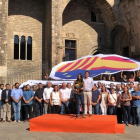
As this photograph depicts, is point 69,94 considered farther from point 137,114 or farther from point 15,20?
point 15,20

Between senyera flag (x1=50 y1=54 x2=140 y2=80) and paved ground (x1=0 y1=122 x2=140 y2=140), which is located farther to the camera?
senyera flag (x1=50 y1=54 x2=140 y2=80)

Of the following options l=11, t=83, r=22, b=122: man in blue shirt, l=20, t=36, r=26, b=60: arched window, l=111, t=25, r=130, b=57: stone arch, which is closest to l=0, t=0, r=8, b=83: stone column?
l=20, t=36, r=26, b=60: arched window

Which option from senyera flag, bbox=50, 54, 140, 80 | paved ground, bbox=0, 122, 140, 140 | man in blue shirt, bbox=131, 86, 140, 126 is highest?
senyera flag, bbox=50, 54, 140, 80

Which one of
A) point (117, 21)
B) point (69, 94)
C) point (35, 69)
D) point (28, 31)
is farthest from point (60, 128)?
point (117, 21)

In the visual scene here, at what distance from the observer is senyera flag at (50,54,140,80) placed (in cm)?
1114

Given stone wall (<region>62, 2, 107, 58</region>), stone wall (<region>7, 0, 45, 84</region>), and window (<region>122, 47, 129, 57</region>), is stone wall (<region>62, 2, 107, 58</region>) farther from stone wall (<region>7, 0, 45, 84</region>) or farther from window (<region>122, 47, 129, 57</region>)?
stone wall (<region>7, 0, 45, 84</region>)

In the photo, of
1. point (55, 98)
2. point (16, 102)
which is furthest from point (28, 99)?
point (55, 98)

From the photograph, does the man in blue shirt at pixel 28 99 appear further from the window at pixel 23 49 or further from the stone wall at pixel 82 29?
the stone wall at pixel 82 29

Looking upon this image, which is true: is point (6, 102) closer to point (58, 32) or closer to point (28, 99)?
point (28, 99)

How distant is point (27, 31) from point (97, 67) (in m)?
9.21

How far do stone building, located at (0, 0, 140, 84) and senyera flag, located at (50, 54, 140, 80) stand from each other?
4.76m

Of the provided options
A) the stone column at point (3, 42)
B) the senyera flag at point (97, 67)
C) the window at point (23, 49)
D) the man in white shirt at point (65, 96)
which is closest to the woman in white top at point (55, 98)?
the man in white shirt at point (65, 96)

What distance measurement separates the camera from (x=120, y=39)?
801 inches

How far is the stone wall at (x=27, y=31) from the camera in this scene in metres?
18.0
